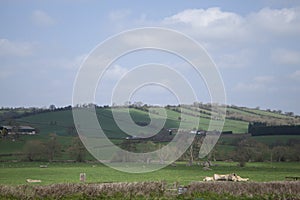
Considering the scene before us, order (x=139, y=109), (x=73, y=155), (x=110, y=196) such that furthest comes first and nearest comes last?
(x=139, y=109)
(x=73, y=155)
(x=110, y=196)

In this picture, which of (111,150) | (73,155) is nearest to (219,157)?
(111,150)

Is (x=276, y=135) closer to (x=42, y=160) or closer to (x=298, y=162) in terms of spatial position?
(x=298, y=162)

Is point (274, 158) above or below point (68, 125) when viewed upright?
below

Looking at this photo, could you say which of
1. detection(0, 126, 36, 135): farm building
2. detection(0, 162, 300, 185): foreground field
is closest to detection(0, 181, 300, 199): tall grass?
detection(0, 162, 300, 185): foreground field

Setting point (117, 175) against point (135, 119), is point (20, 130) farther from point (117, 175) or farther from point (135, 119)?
point (117, 175)

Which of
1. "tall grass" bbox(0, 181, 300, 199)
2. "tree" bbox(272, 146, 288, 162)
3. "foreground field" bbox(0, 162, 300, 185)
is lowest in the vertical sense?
"foreground field" bbox(0, 162, 300, 185)

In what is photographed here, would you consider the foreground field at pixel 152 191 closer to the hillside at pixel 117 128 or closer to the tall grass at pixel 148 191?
the tall grass at pixel 148 191

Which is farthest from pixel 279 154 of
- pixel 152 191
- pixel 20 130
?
pixel 152 191

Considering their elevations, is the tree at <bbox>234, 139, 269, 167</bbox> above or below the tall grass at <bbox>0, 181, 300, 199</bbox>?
above

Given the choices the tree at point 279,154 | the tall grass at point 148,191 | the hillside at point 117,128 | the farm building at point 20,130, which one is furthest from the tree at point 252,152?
the farm building at point 20,130

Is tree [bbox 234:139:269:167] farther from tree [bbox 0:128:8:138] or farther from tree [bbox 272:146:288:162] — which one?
tree [bbox 0:128:8:138]

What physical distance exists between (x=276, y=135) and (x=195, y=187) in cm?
8229

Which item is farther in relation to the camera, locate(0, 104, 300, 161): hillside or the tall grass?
locate(0, 104, 300, 161): hillside

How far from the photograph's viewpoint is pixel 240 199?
2472 cm
